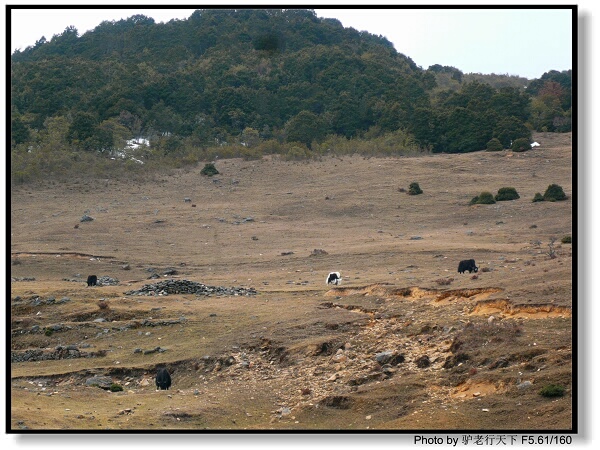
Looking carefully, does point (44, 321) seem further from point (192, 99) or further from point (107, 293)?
point (192, 99)

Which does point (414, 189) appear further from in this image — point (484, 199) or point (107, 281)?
point (107, 281)

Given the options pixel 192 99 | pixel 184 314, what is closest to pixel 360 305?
pixel 184 314

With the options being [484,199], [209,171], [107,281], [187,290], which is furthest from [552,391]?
[209,171]

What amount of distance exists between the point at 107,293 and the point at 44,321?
9.99 feet

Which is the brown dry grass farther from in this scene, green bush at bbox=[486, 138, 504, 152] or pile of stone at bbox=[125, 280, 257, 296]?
green bush at bbox=[486, 138, 504, 152]

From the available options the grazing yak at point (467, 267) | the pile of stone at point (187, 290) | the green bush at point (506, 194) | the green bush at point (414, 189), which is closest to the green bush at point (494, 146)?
the green bush at point (414, 189)

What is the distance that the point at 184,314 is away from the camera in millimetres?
20469

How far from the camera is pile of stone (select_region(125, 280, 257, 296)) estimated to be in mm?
23386

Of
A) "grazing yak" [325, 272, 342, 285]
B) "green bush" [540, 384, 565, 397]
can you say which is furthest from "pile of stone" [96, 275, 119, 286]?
"green bush" [540, 384, 565, 397]

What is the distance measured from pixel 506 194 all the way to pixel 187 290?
21.2m

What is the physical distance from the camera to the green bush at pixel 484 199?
40000 mm

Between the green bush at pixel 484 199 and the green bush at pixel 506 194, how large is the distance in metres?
0.35

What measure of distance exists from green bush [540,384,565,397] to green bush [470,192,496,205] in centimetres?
2895

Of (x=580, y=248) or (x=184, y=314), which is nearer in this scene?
(x=580, y=248)
